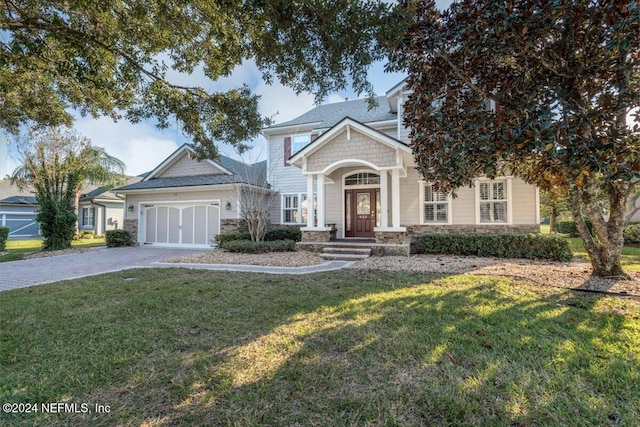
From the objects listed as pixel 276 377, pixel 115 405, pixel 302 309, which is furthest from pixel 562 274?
pixel 115 405

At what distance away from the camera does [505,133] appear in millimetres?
4355

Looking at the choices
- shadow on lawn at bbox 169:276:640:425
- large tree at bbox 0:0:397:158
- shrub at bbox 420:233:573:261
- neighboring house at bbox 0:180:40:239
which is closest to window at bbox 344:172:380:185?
→ shrub at bbox 420:233:573:261

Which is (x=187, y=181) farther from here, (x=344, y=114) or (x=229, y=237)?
(x=344, y=114)

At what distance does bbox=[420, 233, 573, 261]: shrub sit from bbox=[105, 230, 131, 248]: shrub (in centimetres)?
1542

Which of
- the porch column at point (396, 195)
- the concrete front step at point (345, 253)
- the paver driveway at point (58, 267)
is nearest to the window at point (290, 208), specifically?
the concrete front step at point (345, 253)

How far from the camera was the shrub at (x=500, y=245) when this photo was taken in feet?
31.8

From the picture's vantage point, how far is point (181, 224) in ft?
52.1

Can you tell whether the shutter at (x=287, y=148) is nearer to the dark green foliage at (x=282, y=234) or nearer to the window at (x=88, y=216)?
the dark green foliage at (x=282, y=234)

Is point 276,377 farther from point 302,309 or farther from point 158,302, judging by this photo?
point 158,302

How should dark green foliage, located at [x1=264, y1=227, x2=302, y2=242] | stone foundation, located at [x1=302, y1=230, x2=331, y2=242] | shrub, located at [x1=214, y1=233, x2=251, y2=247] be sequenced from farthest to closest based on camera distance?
dark green foliage, located at [x1=264, y1=227, x2=302, y2=242] < shrub, located at [x1=214, y1=233, x2=251, y2=247] < stone foundation, located at [x1=302, y1=230, x2=331, y2=242]

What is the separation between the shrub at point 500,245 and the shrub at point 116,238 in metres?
15.4

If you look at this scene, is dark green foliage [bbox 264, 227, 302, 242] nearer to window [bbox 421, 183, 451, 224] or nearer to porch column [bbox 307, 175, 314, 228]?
porch column [bbox 307, 175, 314, 228]

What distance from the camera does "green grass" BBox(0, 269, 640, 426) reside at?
238cm

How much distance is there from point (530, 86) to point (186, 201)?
50.2 ft
